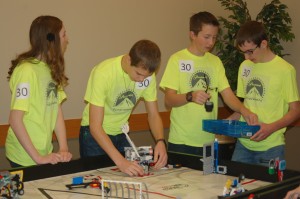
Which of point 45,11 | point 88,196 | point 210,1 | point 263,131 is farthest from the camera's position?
point 210,1

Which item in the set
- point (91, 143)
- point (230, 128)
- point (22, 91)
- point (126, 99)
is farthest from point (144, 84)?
point (22, 91)

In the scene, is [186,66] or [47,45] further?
[186,66]

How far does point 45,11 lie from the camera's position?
4.48 meters

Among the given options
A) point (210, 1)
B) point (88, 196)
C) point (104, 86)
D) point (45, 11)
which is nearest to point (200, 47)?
point (104, 86)

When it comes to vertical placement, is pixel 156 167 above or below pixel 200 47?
below

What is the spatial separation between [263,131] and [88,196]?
4.27ft

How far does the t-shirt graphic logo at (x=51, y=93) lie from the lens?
257cm

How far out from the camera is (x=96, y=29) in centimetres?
489

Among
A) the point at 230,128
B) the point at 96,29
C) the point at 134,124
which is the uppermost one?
the point at 96,29

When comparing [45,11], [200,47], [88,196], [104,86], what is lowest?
[88,196]

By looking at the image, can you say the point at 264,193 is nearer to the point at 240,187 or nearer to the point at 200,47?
the point at 240,187

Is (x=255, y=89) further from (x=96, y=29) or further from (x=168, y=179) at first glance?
(x=96, y=29)

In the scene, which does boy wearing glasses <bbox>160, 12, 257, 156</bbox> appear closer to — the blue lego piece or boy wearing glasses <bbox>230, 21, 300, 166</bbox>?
boy wearing glasses <bbox>230, 21, 300, 166</bbox>

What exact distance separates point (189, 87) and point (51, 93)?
3.20 ft
